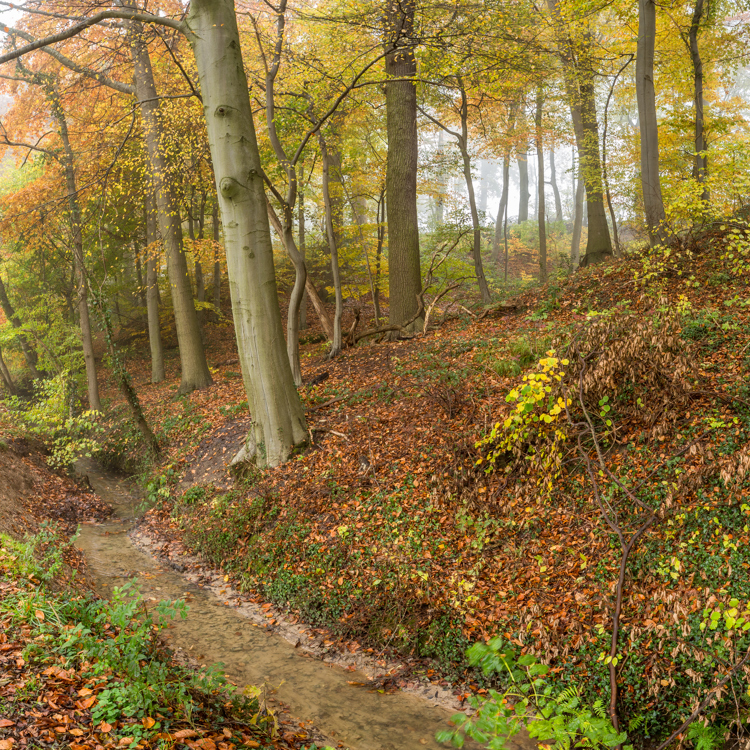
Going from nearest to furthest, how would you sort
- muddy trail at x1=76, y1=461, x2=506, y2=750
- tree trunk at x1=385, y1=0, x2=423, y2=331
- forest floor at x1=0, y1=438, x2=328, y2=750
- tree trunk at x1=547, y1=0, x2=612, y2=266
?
forest floor at x1=0, y1=438, x2=328, y2=750 < muddy trail at x1=76, y1=461, x2=506, y2=750 < tree trunk at x1=385, y1=0, x2=423, y2=331 < tree trunk at x1=547, y1=0, x2=612, y2=266

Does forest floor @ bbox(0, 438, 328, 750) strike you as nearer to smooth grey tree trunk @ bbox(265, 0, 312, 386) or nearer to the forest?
the forest

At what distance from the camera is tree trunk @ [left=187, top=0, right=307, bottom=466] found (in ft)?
21.8

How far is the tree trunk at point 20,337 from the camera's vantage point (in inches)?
682

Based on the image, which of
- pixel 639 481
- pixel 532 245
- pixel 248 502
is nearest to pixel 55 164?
pixel 248 502

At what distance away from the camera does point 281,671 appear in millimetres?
4852

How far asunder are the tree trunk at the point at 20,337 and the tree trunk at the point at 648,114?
696 inches

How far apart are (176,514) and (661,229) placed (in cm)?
960

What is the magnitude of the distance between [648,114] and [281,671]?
10.6 meters

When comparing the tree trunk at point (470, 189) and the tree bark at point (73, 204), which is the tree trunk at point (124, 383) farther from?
the tree trunk at point (470, 189)

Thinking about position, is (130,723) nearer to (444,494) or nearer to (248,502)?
(444,494)

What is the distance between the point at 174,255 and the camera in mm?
13453

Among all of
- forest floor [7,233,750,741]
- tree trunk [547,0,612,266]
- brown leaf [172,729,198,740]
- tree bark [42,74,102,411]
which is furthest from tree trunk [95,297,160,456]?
tree trunk [547,0,612,266]

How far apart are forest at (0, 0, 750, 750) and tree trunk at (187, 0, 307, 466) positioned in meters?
0.04

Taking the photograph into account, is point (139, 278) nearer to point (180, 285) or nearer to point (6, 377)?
point (6, 377)
